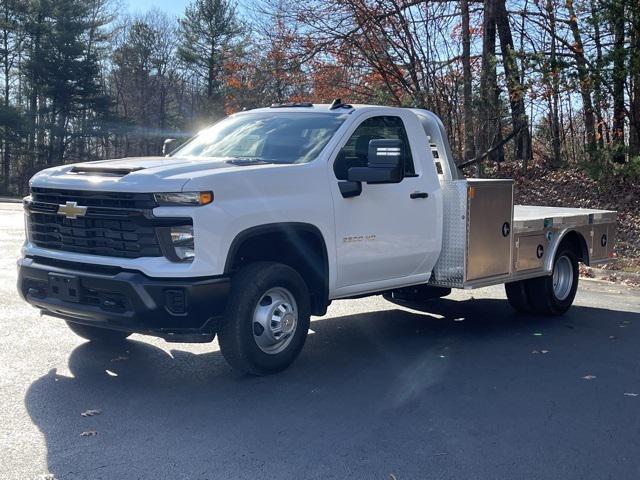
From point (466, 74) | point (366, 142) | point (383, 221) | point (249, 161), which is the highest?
point (466, 74)

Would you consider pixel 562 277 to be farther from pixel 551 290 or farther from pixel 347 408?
pixel 347 408

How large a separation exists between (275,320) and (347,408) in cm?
100

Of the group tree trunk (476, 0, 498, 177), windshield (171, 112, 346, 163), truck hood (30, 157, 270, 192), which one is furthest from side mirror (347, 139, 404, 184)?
tree trunk (476, 0, 498, 177)

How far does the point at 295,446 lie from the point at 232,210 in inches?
70.7

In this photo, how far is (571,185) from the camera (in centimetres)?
1909

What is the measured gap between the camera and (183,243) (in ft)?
17.4

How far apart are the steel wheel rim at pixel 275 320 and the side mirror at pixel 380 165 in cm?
116

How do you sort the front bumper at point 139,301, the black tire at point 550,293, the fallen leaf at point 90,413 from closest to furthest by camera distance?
the fallen leaf at point 90,413 < the front bumper at point 139,301 < the black tire at point 550,293

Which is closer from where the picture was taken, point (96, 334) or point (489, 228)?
point (96, 334)

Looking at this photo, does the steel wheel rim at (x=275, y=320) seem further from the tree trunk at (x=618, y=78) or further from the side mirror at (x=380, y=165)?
the tree trunk at (x=618, y=78)

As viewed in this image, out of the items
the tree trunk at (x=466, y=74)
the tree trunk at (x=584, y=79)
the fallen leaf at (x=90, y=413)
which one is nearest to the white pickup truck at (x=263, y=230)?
the fallen leaf at (x=90, y=413)

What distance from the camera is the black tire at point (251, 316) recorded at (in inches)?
221

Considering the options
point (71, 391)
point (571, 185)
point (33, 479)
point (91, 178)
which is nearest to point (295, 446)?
point (33, 479)

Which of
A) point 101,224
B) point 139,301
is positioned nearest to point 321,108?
point 101,224
